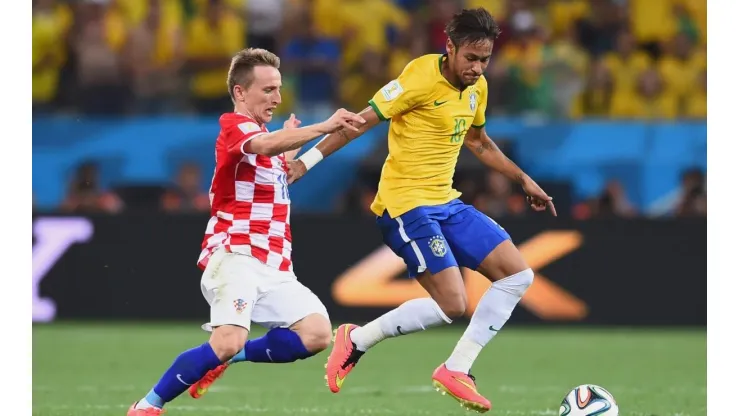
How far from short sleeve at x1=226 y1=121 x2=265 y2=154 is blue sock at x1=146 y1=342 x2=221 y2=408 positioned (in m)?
0.99

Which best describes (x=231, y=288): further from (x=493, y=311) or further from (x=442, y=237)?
(x=493, y=311)

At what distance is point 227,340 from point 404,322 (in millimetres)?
1301

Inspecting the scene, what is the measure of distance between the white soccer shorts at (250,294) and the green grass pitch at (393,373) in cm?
101

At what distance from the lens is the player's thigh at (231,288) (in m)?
6.29

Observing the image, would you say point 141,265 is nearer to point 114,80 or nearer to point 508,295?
point 114,80

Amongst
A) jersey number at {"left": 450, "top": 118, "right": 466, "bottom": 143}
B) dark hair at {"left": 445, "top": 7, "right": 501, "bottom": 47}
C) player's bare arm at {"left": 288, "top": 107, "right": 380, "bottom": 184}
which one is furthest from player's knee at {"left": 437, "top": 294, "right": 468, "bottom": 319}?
dark hair at {"left": 445, "top": 7, "right": 501, "bottom": 47}

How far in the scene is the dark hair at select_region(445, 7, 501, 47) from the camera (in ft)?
22.5

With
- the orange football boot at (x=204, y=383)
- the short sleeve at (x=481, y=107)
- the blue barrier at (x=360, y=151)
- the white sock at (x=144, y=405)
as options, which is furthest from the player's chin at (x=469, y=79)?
the blue barrier at (x=360, y=151)

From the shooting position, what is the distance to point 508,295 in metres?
7.17

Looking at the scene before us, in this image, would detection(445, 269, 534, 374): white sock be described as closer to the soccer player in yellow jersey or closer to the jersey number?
the soccer player in yellow jersey

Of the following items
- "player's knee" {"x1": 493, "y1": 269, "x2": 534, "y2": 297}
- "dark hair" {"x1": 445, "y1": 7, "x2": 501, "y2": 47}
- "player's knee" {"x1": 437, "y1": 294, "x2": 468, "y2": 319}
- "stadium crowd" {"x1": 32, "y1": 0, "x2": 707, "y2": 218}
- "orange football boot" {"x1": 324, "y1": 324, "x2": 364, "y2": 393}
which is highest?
"stadium crowd" {"x1": 32, "y1": 0, "x2": 707, "y2": 218}

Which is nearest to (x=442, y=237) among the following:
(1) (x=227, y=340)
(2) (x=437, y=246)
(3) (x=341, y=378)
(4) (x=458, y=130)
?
(2) (x=437, y=246)
